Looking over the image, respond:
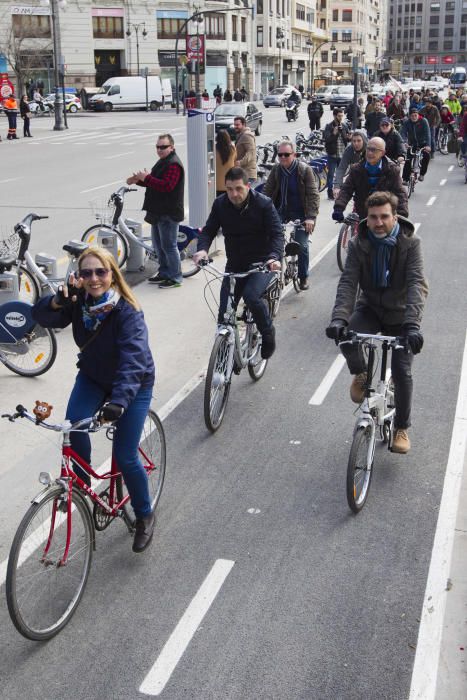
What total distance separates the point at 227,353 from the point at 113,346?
7.52 ft

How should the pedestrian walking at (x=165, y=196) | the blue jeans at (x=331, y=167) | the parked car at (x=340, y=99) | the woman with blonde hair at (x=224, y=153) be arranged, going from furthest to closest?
the parked car at (x=340, y=99) → the blue jeans at (x=331, y=167) → the woman with blonde hair at (x=224, y=153) → the pedestrian walking at (x=165, y=196)

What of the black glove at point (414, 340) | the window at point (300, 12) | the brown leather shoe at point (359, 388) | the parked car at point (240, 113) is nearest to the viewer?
the black glove at point (414, 340)

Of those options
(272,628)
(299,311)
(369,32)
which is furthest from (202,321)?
(369,32)

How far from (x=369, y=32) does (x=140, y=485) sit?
164932mm

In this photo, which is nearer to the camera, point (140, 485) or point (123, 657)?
point (123, 657)

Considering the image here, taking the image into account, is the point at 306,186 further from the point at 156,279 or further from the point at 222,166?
the point at 222,166

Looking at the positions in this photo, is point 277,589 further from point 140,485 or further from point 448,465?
point 448,465

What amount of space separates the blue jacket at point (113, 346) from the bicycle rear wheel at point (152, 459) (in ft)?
1.55

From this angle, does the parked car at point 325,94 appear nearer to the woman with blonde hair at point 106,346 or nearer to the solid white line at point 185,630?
the woman with blonde hair at point 106,346

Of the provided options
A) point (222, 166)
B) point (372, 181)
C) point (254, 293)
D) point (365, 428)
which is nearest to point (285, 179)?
point (372, 181)

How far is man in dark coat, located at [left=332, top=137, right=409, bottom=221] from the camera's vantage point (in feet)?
30.8

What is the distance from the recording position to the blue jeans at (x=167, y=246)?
10625mm

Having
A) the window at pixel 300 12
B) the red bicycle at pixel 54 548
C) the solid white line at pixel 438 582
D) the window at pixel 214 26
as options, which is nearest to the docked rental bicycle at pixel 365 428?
the solid white line at pixel 438 582

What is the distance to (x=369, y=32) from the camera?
155125 mm
